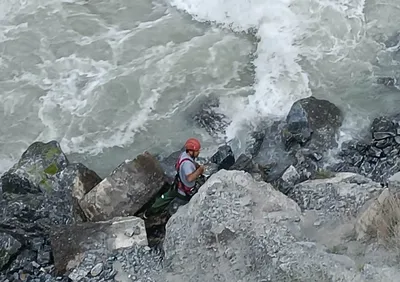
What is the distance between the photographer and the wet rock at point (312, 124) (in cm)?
1284

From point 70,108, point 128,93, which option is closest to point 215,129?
point 128,93

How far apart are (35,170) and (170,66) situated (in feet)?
13.9

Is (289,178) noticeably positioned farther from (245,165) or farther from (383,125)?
(383,125)

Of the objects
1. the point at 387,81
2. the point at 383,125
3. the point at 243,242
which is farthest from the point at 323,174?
the point at 387,81

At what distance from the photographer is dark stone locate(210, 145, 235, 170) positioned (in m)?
12.4

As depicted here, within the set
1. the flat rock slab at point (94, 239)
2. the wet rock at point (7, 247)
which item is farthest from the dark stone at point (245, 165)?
the wet rock at point (7, 247)

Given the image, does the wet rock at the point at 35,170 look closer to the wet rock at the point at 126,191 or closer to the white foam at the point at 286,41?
the wet rock at the point at 126,191

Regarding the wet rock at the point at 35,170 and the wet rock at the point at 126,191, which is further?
the wet rock at the point at 35,170

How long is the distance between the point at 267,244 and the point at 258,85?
669cm

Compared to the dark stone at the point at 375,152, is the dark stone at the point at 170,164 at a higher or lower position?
lower

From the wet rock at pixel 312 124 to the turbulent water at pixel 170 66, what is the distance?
1.25 feet

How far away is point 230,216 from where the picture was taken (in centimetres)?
877

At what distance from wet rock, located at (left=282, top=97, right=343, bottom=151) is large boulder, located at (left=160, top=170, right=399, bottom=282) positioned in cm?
370

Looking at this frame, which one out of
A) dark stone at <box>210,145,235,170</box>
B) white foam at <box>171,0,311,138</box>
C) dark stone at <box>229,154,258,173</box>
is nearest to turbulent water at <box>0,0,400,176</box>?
white foam at <box>171,0,311,138</box>
